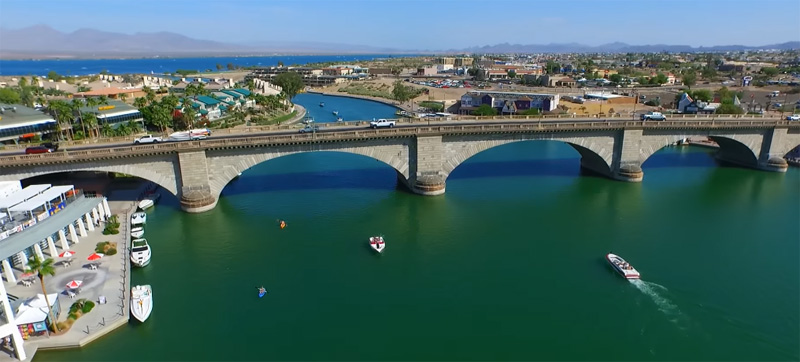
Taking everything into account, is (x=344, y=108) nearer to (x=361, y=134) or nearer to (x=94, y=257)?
(x=361, y=134)

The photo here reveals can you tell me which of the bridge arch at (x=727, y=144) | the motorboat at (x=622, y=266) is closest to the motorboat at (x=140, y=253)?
the motorboat at (x=622, y=266)

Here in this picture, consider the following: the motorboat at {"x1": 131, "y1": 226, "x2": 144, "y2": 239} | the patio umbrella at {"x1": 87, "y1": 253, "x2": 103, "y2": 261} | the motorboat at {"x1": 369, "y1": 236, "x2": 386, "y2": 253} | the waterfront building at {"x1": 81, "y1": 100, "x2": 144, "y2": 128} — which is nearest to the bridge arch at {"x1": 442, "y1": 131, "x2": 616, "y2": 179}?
the motorboat at {"x1": 369, "y1": 236, "x2": 386, "y2": 253}

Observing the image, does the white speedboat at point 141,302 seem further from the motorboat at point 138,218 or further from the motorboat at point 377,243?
the motorboat at point 377,243

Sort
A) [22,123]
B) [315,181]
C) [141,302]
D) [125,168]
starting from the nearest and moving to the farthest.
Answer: [141,302] → [125,168] → [315,181] → [22,123]

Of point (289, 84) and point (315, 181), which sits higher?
point (289, 84)

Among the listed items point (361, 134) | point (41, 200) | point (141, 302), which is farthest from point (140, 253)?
point (361, 134)

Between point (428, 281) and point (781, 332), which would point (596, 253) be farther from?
point (428, 281)
